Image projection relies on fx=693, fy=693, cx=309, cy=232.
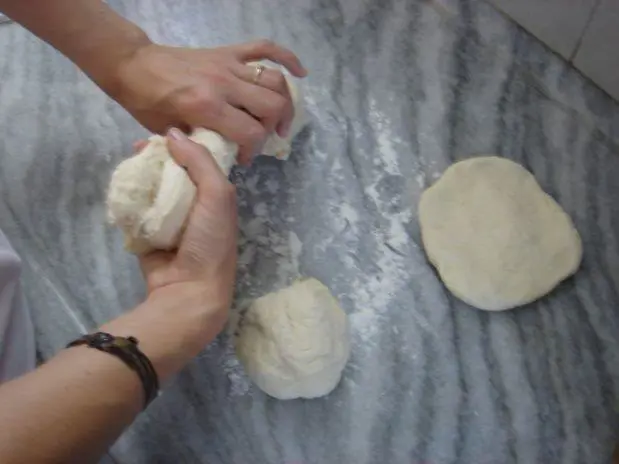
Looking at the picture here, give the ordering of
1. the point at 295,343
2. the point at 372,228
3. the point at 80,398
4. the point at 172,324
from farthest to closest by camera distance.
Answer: the point at 372,228, the point at 295,343, the point at 172,324, the point at 80,398

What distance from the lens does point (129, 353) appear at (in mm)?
596

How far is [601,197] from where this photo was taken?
933 mm

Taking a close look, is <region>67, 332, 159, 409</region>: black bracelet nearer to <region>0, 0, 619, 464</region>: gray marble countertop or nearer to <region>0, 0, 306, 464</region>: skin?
<region>0, 0, 306, 464</region>: skin

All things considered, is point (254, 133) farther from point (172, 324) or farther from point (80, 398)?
point (80, 398)

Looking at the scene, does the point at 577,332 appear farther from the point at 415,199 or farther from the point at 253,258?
the point at 253,258

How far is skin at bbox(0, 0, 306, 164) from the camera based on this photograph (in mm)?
794

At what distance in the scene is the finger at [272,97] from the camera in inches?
31.6

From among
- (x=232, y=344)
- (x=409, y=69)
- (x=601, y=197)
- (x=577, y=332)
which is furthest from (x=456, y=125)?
(x=232, y=344)

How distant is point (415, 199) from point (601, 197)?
25 cm

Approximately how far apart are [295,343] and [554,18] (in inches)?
23.7

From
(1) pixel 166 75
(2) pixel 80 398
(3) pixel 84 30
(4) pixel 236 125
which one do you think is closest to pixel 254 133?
(4) pixel 236 125

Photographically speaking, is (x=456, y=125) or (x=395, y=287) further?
(x=456, y=125)

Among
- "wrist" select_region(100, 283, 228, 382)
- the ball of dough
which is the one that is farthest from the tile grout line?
"wrist" select_region(100, 283, 228, 382)

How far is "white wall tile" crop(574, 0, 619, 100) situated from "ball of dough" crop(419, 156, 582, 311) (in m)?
0.21
